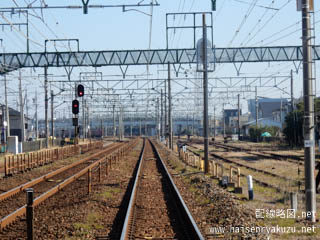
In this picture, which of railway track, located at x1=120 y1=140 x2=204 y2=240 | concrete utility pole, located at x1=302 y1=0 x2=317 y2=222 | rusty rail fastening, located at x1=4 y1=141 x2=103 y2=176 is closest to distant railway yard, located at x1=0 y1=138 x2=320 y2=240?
railway track, located at x1=120 y1=140 x2=204 y2=240

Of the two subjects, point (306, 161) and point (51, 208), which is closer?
point (306, 161)

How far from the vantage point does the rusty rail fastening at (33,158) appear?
972 inches

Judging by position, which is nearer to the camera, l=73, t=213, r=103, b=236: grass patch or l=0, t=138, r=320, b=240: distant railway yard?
l=0, t=138, r=320, b=240: distant railway yard

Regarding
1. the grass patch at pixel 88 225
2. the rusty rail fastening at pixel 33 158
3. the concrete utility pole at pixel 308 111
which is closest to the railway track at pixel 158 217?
the grass patch at pixel 88 225

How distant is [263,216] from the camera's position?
37.5 ft

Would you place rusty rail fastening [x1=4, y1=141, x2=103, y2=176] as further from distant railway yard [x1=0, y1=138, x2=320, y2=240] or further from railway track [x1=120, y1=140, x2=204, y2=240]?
railway track [x1=120, y1=140, x2=204, y2=240]

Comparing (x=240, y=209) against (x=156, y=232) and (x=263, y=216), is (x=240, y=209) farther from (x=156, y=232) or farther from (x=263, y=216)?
(x=156, y=232)

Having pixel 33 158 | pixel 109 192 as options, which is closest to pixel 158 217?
pixel 109 192

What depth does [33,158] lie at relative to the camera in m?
29.2

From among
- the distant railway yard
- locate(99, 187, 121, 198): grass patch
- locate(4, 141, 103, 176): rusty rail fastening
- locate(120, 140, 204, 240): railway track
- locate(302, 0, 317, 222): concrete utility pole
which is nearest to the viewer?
the distant railway yard

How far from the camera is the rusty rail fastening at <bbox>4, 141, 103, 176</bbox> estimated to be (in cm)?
2468

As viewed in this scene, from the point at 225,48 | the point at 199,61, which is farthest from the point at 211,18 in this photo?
the point at 225,48

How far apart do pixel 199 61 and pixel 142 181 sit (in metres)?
6.78

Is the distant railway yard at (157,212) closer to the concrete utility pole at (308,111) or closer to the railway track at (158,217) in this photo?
the railway track at (158,217)
